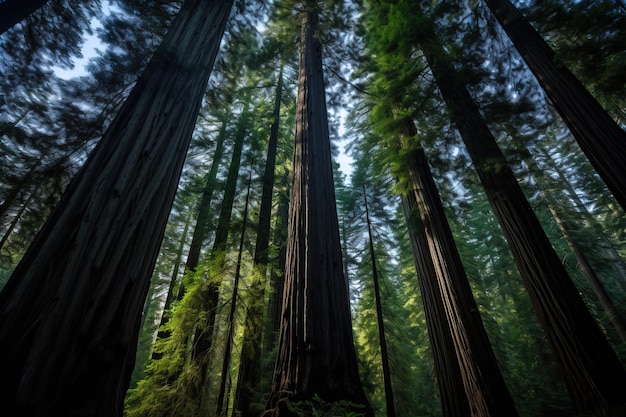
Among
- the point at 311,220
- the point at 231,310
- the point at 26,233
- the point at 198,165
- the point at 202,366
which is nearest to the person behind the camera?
the point at 311,220

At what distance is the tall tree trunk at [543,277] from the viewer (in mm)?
3221

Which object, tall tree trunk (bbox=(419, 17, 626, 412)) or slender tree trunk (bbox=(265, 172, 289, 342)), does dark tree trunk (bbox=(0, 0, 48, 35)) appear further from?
tall tree trunk (bbox=(419, 17, 626, 412))

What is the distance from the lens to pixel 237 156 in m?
8.68

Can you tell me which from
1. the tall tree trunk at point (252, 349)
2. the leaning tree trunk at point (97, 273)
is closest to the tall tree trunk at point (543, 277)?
the tall tree trunk at point (252, 349)

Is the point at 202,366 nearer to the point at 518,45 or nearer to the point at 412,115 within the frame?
the point at 412,115

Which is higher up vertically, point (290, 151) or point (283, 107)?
point (283, 107)

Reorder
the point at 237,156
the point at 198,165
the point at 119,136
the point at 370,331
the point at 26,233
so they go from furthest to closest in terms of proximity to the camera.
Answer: the point at 370,331
the point at 198,165
the point at 237,156
the point at 26,233
the point at 119,136

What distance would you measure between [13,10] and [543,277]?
10405 millimetres

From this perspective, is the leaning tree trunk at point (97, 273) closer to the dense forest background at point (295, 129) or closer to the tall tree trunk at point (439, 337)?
the dense forest background at point (295, 129)

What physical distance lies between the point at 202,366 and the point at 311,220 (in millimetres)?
4328

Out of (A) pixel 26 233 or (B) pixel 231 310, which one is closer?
(B) pixel 231 310

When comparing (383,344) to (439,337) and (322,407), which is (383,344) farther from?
(322,407)

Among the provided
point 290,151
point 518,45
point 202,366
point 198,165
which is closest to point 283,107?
point 290,151

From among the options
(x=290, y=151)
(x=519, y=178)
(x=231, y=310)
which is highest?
(x=290, y=151)
